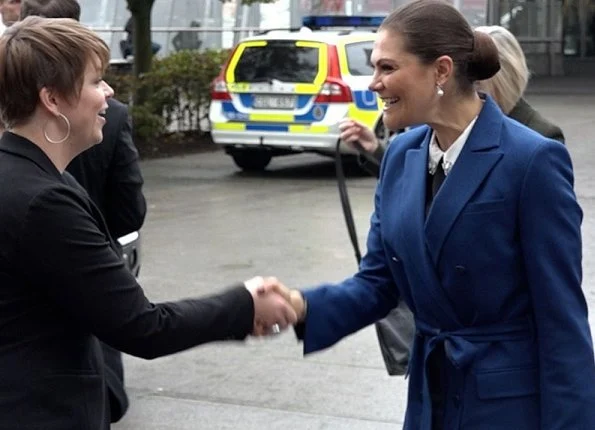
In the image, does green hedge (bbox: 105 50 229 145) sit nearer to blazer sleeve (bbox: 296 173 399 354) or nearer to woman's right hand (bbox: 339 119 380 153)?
woman's right hand (bbox: 339 119 380 153)

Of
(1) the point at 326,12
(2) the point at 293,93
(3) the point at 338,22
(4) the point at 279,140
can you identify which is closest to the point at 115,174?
(2) the point at 293,93

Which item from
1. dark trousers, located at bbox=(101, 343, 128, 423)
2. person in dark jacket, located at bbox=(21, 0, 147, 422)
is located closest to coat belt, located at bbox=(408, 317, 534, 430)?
dark trousers, located at bbox=(101, 343, 128, 423)

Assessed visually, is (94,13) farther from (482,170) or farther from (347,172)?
(482,170)

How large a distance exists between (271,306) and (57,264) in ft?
2.22

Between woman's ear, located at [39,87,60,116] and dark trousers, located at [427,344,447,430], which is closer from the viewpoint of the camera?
woman's ear, located at [39,87,60,116]

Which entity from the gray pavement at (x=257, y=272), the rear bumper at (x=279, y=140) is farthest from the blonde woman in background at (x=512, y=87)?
the rear bumper at (x=279, y=140)

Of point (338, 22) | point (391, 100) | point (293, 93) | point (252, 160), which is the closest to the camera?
point (391, 100)

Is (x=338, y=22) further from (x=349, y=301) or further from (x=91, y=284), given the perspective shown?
(x=91, y=284)

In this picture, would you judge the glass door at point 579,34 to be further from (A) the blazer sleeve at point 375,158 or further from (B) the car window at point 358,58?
(A) the blazer sleeve at point 375,158

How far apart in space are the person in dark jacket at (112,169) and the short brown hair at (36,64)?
6.75 feet

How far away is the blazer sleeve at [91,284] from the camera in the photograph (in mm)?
2680

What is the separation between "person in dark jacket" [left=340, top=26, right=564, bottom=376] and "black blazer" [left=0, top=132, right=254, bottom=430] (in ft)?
5.31

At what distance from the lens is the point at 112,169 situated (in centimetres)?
498

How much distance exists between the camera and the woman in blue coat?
2.98 m
